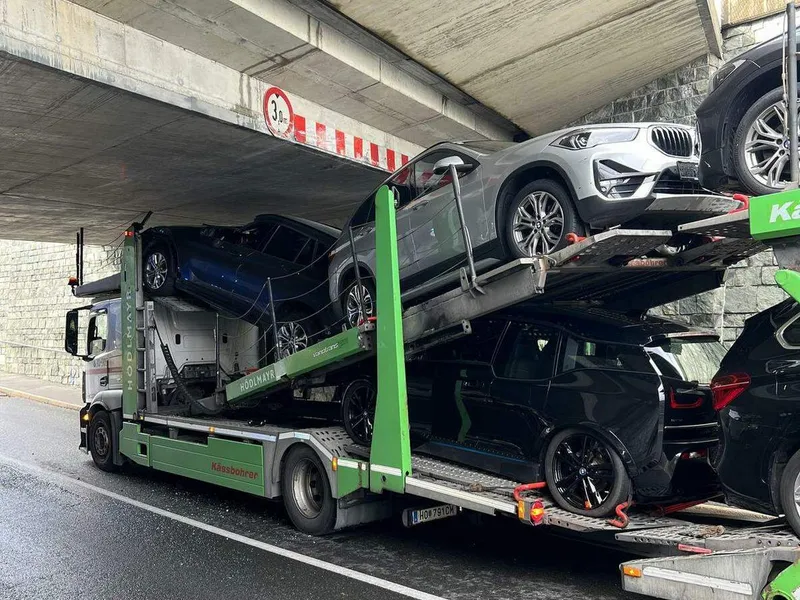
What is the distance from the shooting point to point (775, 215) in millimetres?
3781

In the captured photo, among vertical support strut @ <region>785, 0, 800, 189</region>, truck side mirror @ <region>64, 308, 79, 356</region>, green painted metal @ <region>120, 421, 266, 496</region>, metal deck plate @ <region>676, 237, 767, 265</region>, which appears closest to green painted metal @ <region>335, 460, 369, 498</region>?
green painted metal @ <region>120, 421, 266, 496</region>

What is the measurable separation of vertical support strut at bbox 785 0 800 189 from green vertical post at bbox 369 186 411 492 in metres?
2.97

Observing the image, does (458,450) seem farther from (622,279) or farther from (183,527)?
(183,527)

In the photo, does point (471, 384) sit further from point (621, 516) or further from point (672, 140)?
point (672, 140)

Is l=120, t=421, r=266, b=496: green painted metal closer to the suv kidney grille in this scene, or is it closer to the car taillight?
the car taillight

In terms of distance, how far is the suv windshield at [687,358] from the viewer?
5188 millimetres

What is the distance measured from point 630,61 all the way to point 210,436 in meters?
7.33

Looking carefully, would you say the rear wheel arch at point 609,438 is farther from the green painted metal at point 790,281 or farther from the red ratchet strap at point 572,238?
the green painted metal at point 790,281

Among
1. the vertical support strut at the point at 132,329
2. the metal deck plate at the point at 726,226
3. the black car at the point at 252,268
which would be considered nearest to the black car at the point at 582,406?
the metal deck plate at the point at 726,226

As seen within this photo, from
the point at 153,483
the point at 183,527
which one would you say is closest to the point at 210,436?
the point at 183,527

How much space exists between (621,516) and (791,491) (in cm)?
106

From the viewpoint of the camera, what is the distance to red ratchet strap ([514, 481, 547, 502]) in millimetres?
5117

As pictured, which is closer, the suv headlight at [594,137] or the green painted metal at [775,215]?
the green painted metal at [775,215]

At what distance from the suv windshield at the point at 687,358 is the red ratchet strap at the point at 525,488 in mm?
1195
